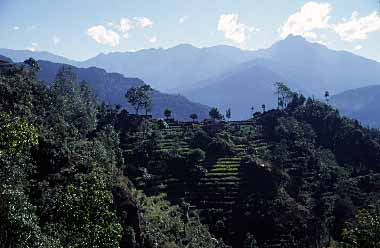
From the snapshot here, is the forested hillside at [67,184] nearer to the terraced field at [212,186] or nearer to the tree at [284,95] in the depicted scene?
the terraced field at [212,186]

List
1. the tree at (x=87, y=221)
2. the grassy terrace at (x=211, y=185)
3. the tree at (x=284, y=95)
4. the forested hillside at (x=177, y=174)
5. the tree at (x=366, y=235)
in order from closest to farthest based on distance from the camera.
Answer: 1. the tree at (x=366, y=235)
2. the tree at (x=87, y=221)
3. the forested hillside at (x=177, y=174)
4. the grassy terrace at (x=211, y=185)
5. the tree at (x=284, y=95)

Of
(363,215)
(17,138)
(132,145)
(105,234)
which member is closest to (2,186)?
(17,138)

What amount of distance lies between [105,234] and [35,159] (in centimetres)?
2939

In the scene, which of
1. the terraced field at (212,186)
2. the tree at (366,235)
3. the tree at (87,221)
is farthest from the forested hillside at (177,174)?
the tree at (366,235)

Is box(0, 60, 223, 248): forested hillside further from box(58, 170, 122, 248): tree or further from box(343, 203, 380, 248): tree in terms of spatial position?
box(343, 203, 380, 248): tree

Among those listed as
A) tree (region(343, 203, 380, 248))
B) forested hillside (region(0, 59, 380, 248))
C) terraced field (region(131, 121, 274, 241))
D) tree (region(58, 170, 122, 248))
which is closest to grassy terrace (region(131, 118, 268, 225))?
terraced field (region(131, 121, 274, 241))

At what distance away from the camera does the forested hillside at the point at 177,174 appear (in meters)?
28.1

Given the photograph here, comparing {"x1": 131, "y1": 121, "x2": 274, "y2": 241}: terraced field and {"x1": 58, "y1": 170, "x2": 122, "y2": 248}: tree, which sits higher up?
{"x1": 58, "y1": 170, "x2": 122, "y2": 248}: tree

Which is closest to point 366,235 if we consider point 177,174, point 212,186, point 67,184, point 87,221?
point 87,221

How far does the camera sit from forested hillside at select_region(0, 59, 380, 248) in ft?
92.2

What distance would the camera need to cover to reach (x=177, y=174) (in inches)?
3214

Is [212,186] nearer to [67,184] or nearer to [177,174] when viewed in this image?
[177,174]

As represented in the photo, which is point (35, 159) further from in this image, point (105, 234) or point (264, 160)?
point (264, 160)

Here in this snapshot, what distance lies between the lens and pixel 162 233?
6056cm
